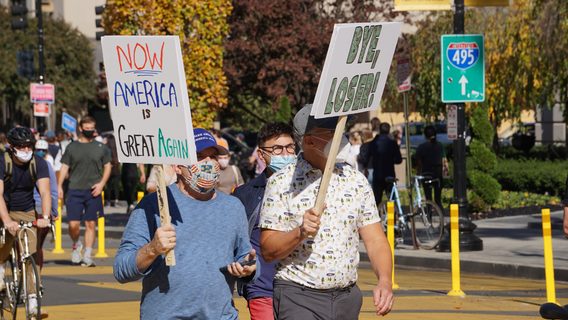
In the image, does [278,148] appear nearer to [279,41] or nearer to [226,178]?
[226,178]

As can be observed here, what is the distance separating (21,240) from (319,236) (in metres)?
6.53

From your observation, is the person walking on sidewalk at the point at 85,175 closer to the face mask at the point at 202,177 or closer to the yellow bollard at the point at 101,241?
the yellow bollard at the point at 101,241

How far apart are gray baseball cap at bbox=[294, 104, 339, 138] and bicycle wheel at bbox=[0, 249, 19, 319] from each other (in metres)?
6.39

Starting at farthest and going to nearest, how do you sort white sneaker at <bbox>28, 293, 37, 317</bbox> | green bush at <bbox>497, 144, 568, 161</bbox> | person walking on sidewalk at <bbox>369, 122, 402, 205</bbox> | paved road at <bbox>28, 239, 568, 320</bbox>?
green bush at <bbox>497, 144, 568, 161</bbox>
person walking on sidewalk at <bbox>369, 122, 402, 205</bbox>
paved road at <bbox>28, 239, 568, 320</bbox>
white sneaker at <bbox>28, 293, 37, 317</bbox>

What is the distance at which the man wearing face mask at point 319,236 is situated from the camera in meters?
6.81

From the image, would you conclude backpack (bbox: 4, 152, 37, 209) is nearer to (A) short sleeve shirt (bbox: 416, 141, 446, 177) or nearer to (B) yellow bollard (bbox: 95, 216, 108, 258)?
(B) yellow bollard (bbox: 95, 216, 108, 258)

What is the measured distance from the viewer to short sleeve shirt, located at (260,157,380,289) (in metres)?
6.81

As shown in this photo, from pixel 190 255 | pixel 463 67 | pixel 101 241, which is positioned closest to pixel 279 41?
pixel 101 241

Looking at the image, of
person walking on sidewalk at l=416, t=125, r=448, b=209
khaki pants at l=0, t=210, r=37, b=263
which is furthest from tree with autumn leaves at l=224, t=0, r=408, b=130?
khaki pants at l=0, t=210, r=37, b=263

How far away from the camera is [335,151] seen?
6434mm

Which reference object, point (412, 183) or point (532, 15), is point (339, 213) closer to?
point (412, 183)

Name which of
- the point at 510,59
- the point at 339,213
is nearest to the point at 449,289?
the point at 339,213

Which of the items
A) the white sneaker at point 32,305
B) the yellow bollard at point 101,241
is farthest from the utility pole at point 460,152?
the white sneaker at point 32,305

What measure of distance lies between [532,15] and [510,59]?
300 cm
